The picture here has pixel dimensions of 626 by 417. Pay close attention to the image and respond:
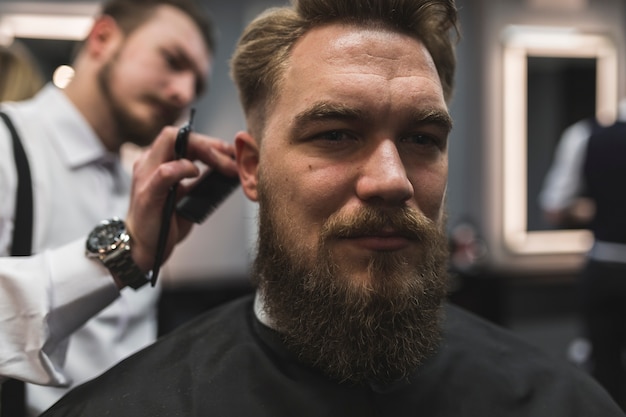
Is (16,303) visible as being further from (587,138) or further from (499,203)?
(499,203)

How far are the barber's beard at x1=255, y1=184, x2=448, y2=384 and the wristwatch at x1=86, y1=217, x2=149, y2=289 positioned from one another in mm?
309

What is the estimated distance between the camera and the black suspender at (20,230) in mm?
1175

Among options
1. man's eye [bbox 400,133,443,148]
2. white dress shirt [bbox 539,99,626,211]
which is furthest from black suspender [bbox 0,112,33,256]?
white dress shirt [bbox 539,99,626,211]

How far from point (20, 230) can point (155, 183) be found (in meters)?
0.36

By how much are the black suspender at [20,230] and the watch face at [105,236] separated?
0.20 m

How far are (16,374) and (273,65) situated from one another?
2.54 ft

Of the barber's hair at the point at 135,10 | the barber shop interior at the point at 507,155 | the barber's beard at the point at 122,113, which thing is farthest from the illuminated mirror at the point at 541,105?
the barber's beard at the point at 122,113

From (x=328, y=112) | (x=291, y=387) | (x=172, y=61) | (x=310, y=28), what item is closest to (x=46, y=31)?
(x=172, y=61)

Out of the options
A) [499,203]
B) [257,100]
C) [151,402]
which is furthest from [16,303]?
[499,203]

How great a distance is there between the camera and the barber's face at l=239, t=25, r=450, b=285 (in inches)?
39.0

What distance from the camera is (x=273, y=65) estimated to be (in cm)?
114

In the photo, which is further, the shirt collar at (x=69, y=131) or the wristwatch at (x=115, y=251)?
the shirt collar at (x=69, y=131)

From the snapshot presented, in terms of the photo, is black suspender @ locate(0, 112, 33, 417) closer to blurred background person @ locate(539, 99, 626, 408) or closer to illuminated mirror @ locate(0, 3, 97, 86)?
illuminated mirror @ locate(0, 3, 97, 86)

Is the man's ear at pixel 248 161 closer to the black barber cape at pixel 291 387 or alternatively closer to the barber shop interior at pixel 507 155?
the black barber cape at pixel 291 387
